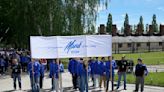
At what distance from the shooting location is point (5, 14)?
4125 centimetres

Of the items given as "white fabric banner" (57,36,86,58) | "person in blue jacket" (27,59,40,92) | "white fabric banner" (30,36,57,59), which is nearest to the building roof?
"person in blue jacket" (27,59,40,92)

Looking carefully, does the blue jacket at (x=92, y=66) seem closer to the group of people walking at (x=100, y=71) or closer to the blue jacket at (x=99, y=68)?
the group of people walking at (x=100, y=71)

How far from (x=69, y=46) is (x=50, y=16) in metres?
18.8

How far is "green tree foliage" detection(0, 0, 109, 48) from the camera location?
3716cm

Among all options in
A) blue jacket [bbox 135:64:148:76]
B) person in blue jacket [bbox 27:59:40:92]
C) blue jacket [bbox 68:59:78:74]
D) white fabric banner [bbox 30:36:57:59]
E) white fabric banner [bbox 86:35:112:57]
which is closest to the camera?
white fabric banner [bbox 30:36:57:59]

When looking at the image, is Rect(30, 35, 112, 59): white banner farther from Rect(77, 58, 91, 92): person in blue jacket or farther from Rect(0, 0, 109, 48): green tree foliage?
Rect(0, 0, 109, 48): green tree foliage

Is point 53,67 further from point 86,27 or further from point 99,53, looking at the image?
point 86,27

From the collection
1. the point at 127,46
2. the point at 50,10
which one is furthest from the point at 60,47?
the point at 127,46

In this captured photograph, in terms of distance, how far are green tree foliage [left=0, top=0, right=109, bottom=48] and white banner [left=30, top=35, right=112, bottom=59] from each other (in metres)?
18.2

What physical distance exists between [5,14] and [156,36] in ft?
239

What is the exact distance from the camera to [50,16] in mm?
37375

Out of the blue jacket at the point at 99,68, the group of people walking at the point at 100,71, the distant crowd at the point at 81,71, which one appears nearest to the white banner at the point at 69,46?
the distant crowd at the point at 81,71

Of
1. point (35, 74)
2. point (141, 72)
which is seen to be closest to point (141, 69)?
point (141, 72)

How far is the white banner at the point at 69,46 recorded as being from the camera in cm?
1859
